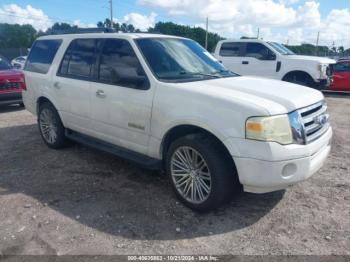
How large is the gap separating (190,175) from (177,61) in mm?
1486

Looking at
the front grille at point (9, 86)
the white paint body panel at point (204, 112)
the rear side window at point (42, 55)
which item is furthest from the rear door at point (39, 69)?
the front grille at point (9, 86)

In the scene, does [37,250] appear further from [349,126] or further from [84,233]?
[349,126]

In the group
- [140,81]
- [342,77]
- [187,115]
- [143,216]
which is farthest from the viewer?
[342,77]

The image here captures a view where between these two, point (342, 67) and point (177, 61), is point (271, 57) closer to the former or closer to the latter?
point (342, 67)

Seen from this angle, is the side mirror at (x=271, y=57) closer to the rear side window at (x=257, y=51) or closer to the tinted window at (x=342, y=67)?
the rear side window at (x=257, y=51)

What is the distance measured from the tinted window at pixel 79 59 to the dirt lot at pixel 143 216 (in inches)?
55.8

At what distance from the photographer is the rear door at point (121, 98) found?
13.3 feet

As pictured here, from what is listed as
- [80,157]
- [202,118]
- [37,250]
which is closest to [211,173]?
[202,118]

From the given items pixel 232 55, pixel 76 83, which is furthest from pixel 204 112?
pixel 232 55

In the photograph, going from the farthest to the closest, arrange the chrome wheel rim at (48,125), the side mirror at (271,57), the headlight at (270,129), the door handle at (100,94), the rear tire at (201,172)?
the side mirror at (271,57)
the chrome wheel rim at (48,125)
the door handle at (100,94)
the rear tire at (201,172)
the headlight at (270,129)

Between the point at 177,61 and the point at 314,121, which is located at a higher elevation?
the point at 177,61

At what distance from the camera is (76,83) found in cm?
500

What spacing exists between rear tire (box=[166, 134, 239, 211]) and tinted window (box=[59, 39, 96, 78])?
198 centimetres

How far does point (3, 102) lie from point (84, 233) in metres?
7.75
